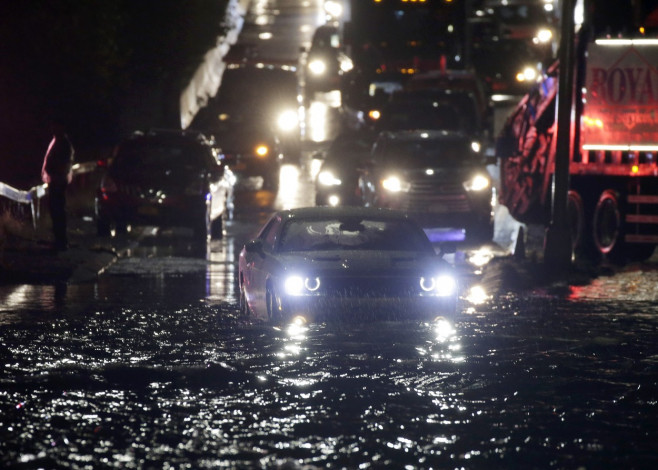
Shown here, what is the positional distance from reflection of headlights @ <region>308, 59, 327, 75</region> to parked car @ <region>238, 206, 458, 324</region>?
42887 millimetres

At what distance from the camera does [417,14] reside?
4231cm

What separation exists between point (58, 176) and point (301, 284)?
870 centimetres

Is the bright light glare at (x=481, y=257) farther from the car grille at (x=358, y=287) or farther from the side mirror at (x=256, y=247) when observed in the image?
the car grille at (x=358, y=287)

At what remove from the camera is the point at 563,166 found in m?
18.9

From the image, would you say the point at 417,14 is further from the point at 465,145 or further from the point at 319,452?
the point at 319,452

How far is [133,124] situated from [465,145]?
17219 millimetres

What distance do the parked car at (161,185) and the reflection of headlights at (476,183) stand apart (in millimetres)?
4219

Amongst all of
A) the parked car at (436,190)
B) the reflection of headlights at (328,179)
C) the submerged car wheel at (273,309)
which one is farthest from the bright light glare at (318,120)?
the submerged car wheel at (273,309)

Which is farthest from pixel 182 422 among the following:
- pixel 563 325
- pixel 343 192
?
pixel 343 192

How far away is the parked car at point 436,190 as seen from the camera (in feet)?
73.4

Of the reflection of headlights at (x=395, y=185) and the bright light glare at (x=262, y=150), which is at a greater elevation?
the bright light glare at (x=262, y=150)

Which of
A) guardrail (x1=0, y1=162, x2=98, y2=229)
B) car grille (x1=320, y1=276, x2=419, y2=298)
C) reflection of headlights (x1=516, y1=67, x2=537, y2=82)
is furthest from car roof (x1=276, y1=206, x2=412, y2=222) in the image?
reflection of headlights (x1=516, y1=67, x2=537, y2=82)

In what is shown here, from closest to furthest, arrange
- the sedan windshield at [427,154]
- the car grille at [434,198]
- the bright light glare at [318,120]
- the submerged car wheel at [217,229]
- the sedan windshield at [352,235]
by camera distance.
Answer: the sedan windshield at [352,235] < the car grille at [434,198] < the submerged car wheel at [217,229] < the sedan windshield at [427,154] < the bright light glare at [318,120]

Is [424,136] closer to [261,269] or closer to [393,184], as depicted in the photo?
[393,184]
